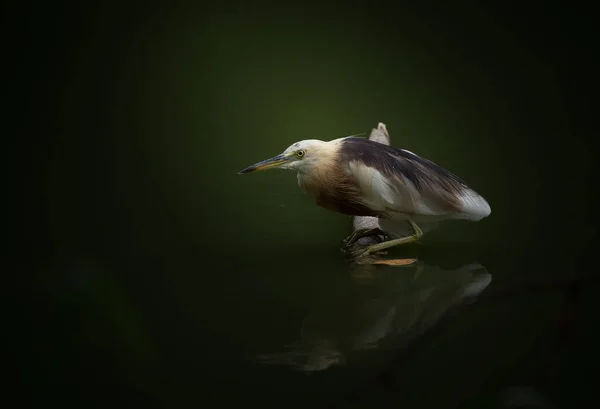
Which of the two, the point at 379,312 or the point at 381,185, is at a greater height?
the point at 381,185

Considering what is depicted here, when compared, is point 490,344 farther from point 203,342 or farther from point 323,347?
point 203,342

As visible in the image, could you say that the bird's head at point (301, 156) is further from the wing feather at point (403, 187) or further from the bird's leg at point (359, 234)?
the bird's leg at point (359, 234)

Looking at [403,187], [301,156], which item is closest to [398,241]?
[403,187]

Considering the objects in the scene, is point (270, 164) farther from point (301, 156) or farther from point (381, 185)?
point (381, 185)

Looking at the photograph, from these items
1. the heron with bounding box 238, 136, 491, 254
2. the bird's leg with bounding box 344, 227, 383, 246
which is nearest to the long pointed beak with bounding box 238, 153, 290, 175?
the heron with bounding box 238, 136, 491, 254

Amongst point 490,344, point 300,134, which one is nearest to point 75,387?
point 490,344

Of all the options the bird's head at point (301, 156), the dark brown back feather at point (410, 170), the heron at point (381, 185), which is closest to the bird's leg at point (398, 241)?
the heron at point (381, 185)
